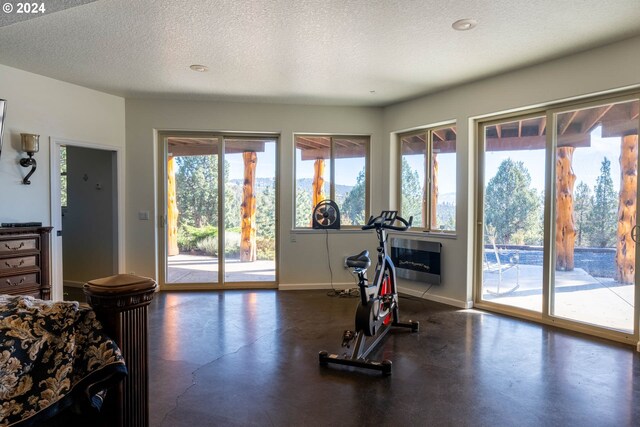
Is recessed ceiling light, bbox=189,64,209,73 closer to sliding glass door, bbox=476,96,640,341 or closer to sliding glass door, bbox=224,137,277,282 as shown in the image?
sliding glass door, bbox=224,137,277,282

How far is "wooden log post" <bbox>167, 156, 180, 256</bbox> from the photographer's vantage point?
573 cm

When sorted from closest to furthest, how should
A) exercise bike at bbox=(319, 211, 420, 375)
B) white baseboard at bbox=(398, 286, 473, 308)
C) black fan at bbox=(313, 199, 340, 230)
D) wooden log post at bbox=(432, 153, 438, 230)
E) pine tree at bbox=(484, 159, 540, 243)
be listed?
exercise bike at bbox=(319, 211, 420, 375) → pine tree at bbox=(484, 159, 540, 243) → white baseboard at bbox=(398, 286, 473, 308) → wooden log post at bbox=(432, 153, 438, 230) → black fan at bbox=(313, 199, 340, 230)

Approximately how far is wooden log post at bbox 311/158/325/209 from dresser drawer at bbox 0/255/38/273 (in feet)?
11.6

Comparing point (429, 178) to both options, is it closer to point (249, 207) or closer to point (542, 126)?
point (542, 126)

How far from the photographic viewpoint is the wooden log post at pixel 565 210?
4.00 meters

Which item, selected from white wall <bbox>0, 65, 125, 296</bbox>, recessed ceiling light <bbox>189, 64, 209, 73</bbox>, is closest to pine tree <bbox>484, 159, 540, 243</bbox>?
recessed ceiling light <bbox>189, 64, 209, 73</bbox>

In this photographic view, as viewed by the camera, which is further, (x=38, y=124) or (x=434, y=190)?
(x=434, y=190)

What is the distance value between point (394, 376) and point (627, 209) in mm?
2729

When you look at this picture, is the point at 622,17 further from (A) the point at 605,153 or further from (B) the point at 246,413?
(B) the point at 246,413

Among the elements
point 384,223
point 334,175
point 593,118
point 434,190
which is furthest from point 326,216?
point 593,118

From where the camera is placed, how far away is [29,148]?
4.18 m

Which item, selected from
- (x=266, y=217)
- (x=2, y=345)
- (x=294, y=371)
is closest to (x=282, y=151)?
(x=266, y=217)

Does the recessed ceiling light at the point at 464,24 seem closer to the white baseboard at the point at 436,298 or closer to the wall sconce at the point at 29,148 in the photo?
the white baseboard at the point at 436,298

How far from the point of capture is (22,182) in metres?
4.28
